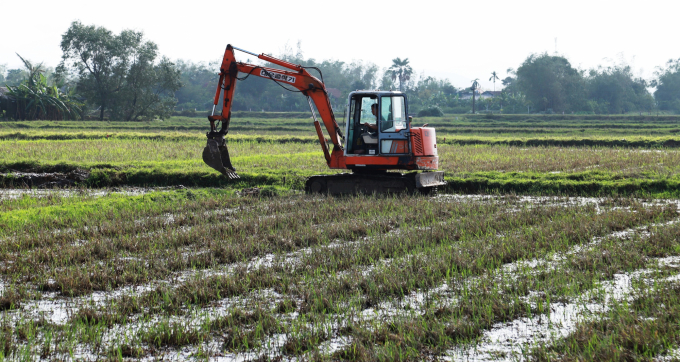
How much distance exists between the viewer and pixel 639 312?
468cm

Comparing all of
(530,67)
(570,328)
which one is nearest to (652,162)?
(570,328)

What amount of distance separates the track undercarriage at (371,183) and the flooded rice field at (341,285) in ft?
8.77

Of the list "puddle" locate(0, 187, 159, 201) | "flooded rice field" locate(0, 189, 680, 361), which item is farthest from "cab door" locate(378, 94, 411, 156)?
"puddle" locate(0, 187, 159, 201)

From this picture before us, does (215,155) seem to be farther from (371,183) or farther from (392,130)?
(392,130)

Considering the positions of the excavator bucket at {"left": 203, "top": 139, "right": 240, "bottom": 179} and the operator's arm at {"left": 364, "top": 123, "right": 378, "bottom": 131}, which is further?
the excavator bucket at {"left": 203, "top": 139, "right": 240, "bottom": 179}

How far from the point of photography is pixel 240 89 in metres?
84.4

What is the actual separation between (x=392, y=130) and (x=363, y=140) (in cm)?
66

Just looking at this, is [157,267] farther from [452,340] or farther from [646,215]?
[646,215]

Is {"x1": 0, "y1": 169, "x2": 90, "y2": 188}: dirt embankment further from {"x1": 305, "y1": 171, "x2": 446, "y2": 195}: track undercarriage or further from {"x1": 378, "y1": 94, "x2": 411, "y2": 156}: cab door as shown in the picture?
{"x1": 378, "y1": 94, "x2": 411, "y2": 156}: cab door

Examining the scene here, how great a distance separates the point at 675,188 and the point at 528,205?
3957 mm

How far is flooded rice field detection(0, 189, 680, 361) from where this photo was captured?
420 cm

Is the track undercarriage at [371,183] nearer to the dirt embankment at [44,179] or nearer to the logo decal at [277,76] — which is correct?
the logo decal at [277,76]

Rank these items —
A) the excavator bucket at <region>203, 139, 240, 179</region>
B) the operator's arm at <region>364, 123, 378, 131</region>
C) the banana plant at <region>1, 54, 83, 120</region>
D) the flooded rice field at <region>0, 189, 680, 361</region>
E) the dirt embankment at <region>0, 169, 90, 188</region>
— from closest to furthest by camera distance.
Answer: the flooded rice field at <region>0, 189, 680, 361</region>, the operator's arm at <region>364, 123, 378, 131</region>, the excavator bucket at <region>203, 139, 240, 179</region>, the dirt embankment at <region>0, 169, 90, 188</region>, the banana plant at <region>1, 54, 83, 120</region>

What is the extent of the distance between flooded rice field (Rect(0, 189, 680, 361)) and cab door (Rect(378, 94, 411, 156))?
274cm
